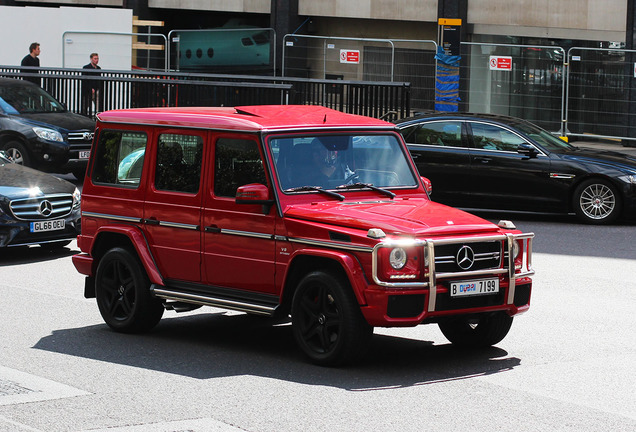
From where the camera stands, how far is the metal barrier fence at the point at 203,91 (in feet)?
74.4

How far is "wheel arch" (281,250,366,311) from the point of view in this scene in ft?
25.0

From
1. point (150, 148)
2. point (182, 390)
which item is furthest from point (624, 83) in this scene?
point (182, 390)

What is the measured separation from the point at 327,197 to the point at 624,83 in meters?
18.0

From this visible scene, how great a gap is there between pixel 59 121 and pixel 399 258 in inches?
569

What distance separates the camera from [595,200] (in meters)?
16.5

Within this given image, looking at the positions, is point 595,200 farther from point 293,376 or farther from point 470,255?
point 293,376

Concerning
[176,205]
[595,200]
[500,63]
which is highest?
[500,63]

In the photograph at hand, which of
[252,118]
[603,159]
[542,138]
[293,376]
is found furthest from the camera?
[542,138]

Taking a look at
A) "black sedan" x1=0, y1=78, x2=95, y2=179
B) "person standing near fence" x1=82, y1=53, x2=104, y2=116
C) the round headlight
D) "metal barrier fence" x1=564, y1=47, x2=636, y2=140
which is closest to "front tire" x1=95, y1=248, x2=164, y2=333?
the round headlight

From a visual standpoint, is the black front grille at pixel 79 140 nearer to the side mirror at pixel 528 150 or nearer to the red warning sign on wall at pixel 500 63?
the side mirror at pixel 528 150

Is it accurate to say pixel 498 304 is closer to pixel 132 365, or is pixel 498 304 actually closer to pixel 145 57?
pixel 132 365

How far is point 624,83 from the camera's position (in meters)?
25.1

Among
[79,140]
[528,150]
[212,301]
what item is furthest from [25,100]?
[212,301]

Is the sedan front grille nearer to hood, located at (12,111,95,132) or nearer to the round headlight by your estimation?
hood, located at (12,111,95,132)
